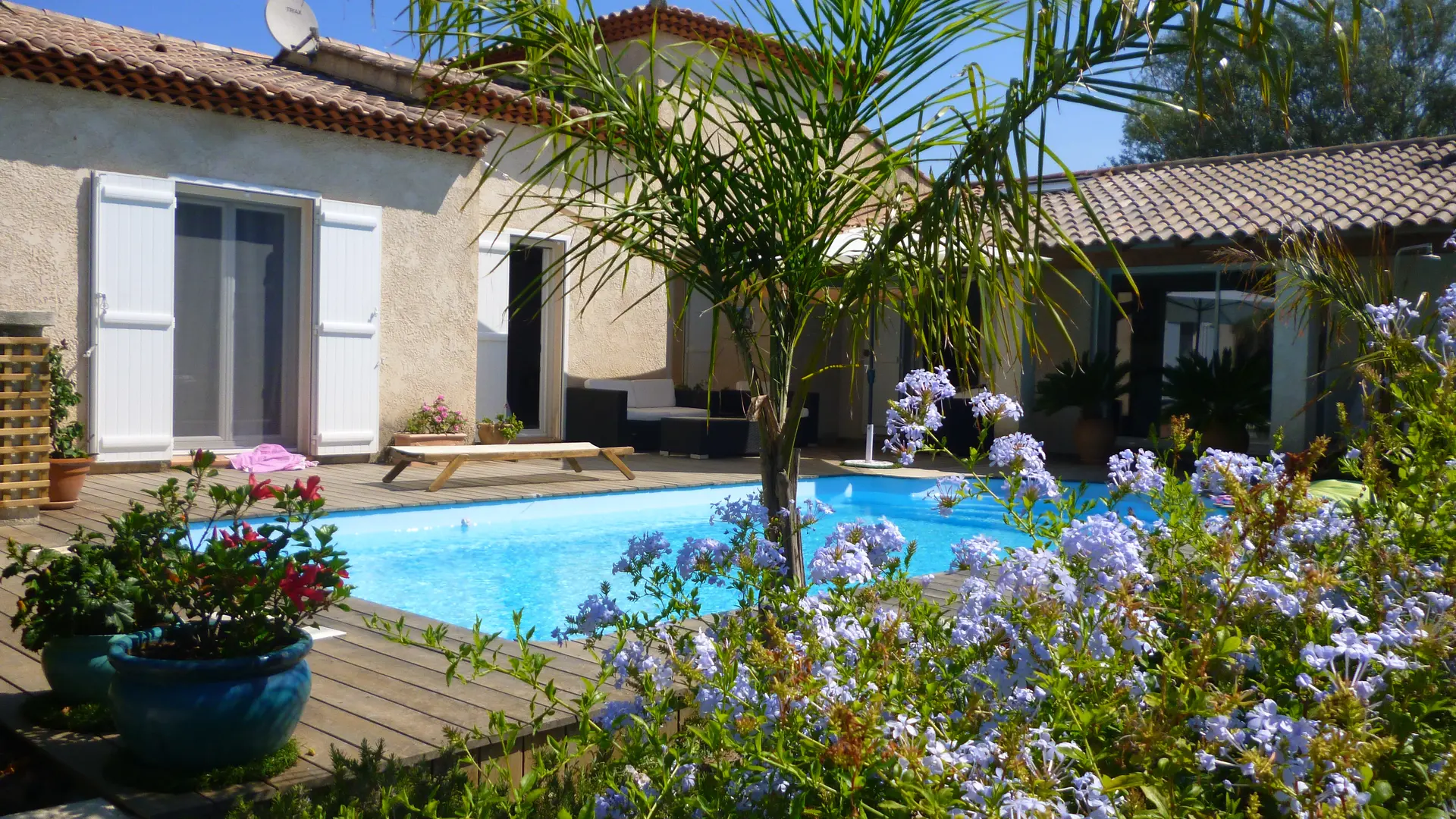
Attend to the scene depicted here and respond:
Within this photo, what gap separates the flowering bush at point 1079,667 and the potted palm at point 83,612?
4.12 feet

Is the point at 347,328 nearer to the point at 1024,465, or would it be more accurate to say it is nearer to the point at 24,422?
the point at 24,422

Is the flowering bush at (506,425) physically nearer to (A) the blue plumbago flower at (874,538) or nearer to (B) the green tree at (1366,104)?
(A) the blue plumbago flower at (874,538)

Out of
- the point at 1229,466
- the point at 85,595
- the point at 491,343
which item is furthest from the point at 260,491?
the point at 491,343

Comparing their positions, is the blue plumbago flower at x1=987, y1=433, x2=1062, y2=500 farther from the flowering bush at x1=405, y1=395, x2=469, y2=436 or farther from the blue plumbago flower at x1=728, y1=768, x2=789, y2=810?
the flowering bush at x1=405, y1=395, x2=469, y2=436

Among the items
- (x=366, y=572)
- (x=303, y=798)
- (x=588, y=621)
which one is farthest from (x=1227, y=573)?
(x=366, y=572)

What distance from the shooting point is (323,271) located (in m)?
9.30

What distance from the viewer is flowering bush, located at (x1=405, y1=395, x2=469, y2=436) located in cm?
1004

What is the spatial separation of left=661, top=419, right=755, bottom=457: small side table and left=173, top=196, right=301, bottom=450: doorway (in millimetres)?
3864

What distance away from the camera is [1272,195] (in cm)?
1164

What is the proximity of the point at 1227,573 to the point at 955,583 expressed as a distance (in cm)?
336

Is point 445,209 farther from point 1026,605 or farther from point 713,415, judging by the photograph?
point 1026,605

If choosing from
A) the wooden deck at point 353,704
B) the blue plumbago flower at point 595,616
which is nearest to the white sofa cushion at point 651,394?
the wooden deck at point 353,704

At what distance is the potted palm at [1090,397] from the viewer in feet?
38.7

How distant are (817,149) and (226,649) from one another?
1.67m
